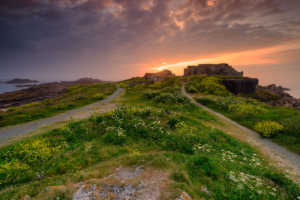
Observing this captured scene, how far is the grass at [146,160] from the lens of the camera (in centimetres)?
462

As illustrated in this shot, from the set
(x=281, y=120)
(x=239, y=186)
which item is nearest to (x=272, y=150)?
(x=281, y=120)

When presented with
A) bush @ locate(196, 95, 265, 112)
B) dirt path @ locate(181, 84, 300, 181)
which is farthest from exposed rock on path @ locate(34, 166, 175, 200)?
bush @ locate(196, 95, 265, 112)

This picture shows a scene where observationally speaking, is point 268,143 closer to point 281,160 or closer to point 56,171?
point 281,160

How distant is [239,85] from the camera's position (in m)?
40.3

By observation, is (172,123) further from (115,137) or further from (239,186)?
(239,186)

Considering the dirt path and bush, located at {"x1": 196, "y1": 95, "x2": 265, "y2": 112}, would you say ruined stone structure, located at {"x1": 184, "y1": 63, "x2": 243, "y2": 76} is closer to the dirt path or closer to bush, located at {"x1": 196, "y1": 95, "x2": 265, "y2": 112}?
bush, located at {"x1": 196, "y1": 95, "x2": 265, "y2": 112}

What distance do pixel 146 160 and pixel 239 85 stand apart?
150ft

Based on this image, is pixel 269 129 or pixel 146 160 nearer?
pixel 146 160

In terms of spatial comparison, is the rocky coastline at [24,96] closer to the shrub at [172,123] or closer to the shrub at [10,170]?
the shrub at [10,170]

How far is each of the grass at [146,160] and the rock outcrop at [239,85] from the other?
3670cm

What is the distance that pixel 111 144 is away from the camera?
8.83m

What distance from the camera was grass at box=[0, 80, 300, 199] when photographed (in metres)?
4.62

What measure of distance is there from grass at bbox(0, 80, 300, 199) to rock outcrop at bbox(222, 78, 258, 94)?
120 ft

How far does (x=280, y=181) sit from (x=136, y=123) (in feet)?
30.6
